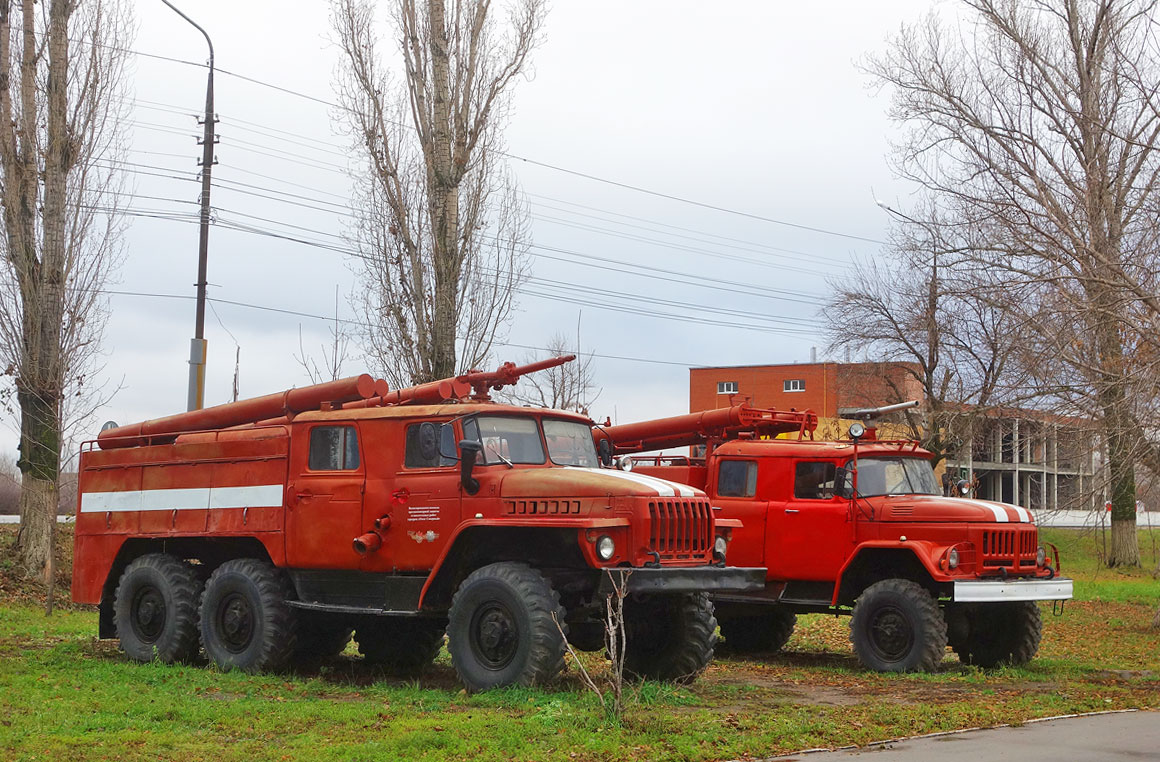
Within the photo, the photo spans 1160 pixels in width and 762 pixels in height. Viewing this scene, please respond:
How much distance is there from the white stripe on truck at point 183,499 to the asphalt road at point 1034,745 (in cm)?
675

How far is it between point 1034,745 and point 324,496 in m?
6.99

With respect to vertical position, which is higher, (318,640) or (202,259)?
(202,259)

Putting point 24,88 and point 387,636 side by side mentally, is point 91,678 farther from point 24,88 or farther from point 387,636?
point 24,88

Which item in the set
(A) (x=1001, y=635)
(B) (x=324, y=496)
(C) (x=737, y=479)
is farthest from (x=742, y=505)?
(B) (x=324, y=496)

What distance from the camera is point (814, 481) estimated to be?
15352mm

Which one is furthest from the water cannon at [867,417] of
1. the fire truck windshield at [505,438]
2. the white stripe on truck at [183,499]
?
the white stripe on truck at [183,499]

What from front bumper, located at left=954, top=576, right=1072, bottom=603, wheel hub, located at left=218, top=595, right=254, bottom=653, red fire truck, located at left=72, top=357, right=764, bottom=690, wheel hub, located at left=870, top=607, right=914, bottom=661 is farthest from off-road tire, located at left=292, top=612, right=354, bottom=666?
front bumper, located at left=954, top=576, right=1072, bottom=603

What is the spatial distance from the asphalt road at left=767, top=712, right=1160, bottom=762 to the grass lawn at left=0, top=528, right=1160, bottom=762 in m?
0.28

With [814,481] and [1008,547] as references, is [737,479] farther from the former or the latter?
[1008,547]

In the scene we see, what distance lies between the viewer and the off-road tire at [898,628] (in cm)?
1368

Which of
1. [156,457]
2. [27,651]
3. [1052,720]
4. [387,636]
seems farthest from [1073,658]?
[27,651]

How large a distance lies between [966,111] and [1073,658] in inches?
418

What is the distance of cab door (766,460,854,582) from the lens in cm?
1489

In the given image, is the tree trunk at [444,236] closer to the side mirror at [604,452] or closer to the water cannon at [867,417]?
the water cannon at [867,417]
